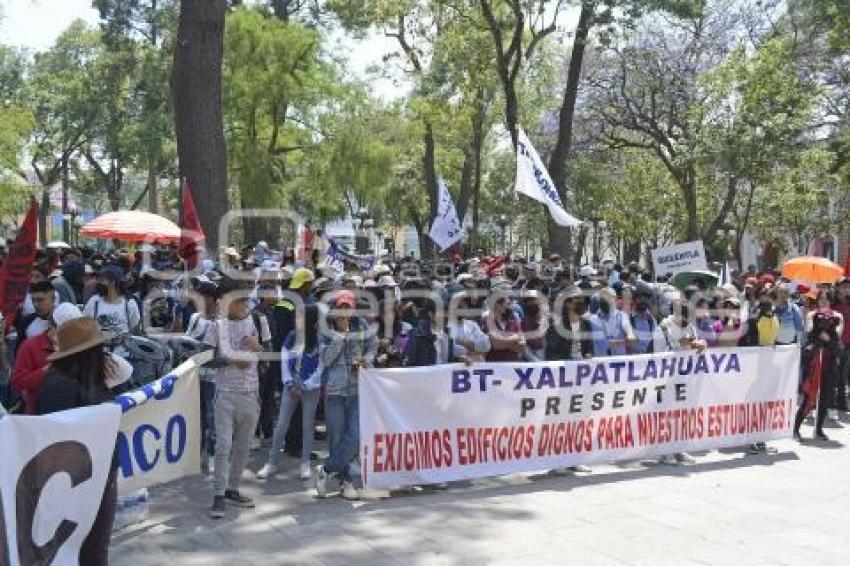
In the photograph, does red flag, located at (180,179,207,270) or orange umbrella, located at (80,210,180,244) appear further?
orange umbrella, located at (80,210,180,244)

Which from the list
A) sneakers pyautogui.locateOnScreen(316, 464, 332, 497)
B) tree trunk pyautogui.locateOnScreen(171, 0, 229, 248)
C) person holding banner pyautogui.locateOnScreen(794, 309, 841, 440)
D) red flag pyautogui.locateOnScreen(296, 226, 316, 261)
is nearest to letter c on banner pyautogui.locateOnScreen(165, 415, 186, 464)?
sneakers pyautogui.locateOnScreen(316, 464, 332, 497)

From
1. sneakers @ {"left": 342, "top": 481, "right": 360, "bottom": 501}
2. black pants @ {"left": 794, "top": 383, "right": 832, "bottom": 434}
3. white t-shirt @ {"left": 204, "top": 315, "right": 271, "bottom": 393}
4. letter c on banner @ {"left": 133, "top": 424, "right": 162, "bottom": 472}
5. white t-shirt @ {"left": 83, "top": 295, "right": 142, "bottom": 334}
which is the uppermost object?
white t-shirt @ {"left": 83, "top": 295, "right": 142, "bottom": 334}

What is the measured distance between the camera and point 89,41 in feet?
156

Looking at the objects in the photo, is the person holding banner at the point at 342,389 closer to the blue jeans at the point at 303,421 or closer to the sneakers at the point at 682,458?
the blue jeans at the point at 303,421

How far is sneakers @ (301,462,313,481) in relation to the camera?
27.2 ft

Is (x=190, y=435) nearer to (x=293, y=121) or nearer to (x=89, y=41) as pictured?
(x=293, y=121)

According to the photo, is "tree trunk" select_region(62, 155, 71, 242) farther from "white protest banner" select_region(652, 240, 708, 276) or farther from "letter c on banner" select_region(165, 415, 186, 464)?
"letter c on banner" select_region(165, 415, 186, 464)

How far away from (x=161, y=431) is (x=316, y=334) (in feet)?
7.50

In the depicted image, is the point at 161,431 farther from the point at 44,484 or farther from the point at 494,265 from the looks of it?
the point at 494,265

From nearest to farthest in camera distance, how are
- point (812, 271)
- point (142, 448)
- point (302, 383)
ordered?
point (142, 448)
point (302, 383)
point (812, 271)

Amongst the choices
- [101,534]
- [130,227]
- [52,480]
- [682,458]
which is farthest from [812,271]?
[52,480]

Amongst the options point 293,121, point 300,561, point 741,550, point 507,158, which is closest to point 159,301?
point 300,561

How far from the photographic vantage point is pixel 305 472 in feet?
27.2

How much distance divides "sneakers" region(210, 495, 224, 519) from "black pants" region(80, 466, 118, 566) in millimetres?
2087
